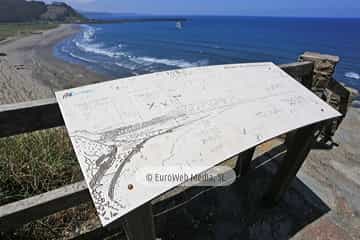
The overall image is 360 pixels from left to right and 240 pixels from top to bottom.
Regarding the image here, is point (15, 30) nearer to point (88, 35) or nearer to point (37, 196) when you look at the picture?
point (88, 35)

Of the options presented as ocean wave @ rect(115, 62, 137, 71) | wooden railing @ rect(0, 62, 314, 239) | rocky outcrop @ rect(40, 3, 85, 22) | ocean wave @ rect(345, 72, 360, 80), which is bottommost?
ocean wave @ rect(115, 62, 137, 71)

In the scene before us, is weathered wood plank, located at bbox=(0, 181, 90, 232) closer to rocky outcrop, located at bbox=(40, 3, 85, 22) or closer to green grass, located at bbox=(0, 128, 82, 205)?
green grass, located at bbox=(0, 128, 82, 205)

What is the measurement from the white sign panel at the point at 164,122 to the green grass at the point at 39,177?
3.96ft

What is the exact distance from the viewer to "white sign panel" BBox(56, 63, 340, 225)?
3.08ft

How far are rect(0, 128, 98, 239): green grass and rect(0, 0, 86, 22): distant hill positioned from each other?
303 ft

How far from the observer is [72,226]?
1.93 meters

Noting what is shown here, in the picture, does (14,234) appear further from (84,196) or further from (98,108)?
(98,108)

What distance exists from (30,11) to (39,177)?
108 metres

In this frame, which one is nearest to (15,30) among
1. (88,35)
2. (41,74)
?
(88,35)

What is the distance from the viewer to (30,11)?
85188 mm

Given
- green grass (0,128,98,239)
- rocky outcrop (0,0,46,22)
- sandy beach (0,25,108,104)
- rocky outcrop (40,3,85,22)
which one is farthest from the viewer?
rocky outcrop (40,3,85,22)

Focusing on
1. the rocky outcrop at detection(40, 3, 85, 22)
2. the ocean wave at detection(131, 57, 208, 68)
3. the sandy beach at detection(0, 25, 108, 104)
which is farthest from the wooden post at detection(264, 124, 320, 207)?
the rocky outcrop at detection(40, 3, 85, 22)

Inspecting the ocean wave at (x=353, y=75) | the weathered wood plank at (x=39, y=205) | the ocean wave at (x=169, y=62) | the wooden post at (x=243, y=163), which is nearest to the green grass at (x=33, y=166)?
the weathered wood plank at (x=39, y=205)

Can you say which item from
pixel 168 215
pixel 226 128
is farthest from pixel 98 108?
pixel 168 215
